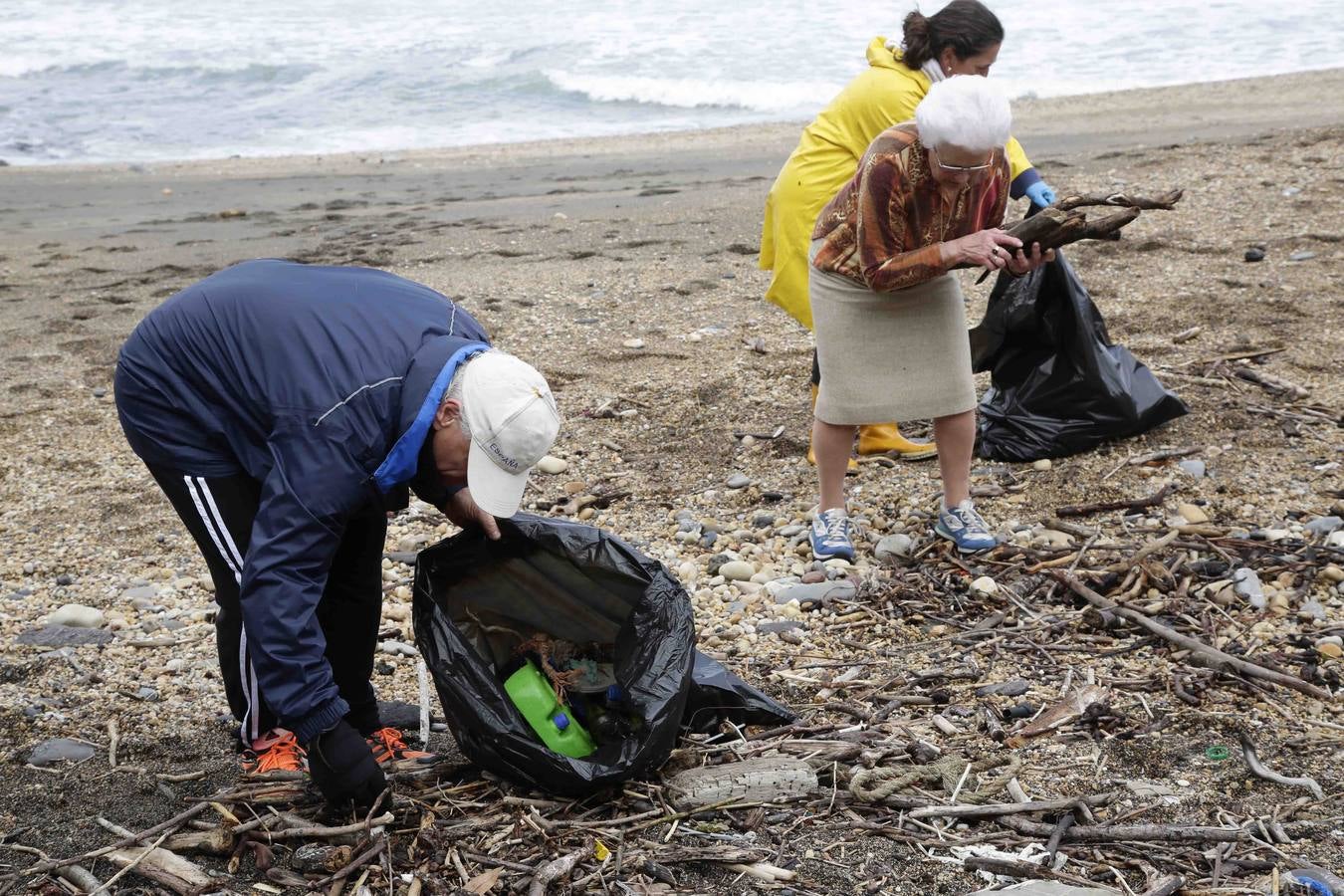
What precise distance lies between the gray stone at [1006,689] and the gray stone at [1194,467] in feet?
4.94

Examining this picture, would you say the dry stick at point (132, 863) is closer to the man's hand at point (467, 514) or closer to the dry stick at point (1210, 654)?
the man's hand at point (467, 514)

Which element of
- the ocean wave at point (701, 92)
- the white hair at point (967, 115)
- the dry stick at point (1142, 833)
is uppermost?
the ocean wave at point (701, 92)

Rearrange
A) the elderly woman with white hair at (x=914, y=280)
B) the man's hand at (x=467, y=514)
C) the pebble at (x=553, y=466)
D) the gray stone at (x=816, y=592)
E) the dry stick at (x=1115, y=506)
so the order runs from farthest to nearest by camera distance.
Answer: the pebble at (x=553, y=466), the dry stick at (x=1115, y=506), the gray stone at (x=816, y=592), the elderly woman with white hair at (x=914, y=280), the man's hand at (x=467, y=514)

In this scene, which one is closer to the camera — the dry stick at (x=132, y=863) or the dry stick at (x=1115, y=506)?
the dry stick at (x=132, y=863)

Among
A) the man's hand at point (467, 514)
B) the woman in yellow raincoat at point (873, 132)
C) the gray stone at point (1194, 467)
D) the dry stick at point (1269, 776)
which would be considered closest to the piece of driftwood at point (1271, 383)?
the gray stone at point (1194, 467)

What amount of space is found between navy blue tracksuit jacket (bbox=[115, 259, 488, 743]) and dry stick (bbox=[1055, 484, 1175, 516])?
230 centimetres

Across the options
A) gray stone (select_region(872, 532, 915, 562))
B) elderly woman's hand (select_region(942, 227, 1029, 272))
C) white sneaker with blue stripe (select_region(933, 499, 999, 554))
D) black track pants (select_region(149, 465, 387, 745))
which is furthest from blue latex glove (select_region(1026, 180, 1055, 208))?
black track pants (select_region(149, 465, 387, 745))

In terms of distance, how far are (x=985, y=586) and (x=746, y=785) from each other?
128 centimetres

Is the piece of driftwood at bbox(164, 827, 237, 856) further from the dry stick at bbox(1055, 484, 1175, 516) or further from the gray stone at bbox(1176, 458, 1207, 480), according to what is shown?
the gray stone at bbox(1176, 458, 1207, 480)

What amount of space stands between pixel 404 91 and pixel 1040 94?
10297 millimetres

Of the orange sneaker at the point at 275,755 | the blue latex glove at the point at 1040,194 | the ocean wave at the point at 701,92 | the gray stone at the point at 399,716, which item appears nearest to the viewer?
the orange sneaker at the point at 275,755

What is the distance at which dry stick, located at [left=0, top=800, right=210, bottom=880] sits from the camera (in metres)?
2.41

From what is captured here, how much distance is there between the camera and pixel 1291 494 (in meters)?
3.94

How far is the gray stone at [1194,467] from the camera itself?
4.14m
